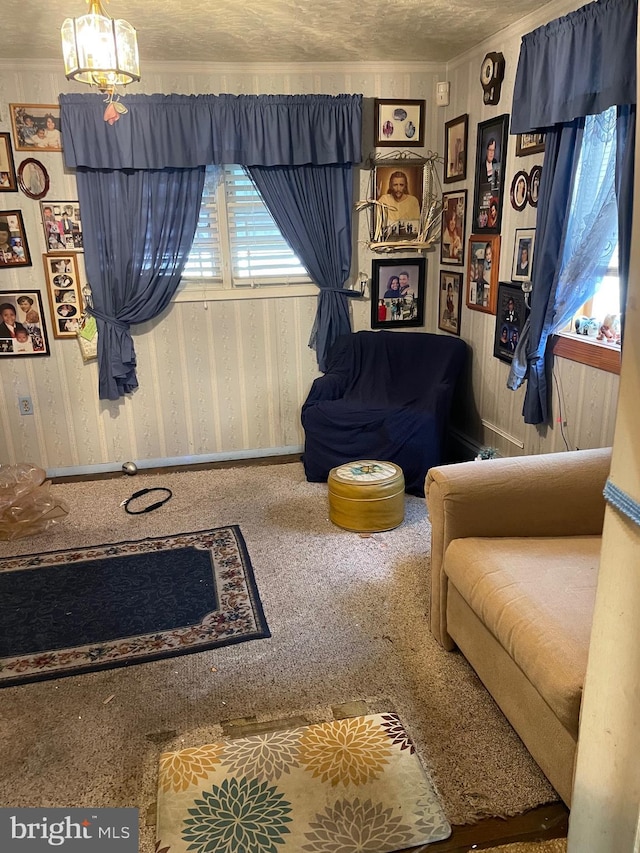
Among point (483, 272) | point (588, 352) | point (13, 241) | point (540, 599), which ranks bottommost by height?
point (540, 599)

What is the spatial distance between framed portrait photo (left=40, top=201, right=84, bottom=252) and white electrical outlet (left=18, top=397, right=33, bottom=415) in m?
0.93

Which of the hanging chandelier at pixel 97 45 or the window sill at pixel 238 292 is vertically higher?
the hanging chandelier at pixel 97 45

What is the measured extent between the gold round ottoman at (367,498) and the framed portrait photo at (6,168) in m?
2.50

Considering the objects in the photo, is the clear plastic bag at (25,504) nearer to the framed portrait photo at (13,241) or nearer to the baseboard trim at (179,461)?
the baseboard trim at (179,461)

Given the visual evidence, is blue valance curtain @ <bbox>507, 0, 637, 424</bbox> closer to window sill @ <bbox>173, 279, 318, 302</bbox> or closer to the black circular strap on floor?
window sill @ <bbox>173, 279, 318, 302</bbox>

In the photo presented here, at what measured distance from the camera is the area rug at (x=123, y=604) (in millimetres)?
2363

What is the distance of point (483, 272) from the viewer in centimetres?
362

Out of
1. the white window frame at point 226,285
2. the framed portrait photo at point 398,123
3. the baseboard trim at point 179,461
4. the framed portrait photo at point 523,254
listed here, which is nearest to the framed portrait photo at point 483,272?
the framed portrait photo at point 523,254

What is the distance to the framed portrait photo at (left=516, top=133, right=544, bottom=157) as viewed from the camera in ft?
9.62

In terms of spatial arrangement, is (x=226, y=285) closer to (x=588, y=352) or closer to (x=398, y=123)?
(x=398, y=123)

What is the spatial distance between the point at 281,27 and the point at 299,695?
3.02 m

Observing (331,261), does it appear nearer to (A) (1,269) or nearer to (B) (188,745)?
(A) (1,269)

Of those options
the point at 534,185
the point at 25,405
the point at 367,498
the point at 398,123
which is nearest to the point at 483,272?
the point at 534,185

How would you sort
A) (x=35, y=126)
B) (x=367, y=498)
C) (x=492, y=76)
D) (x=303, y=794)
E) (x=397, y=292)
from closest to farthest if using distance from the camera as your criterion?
(x=303, y=794) → (x=367, y=498) → (x=492, y=76) → (x=35, y=126) → (x=397, y=292)
